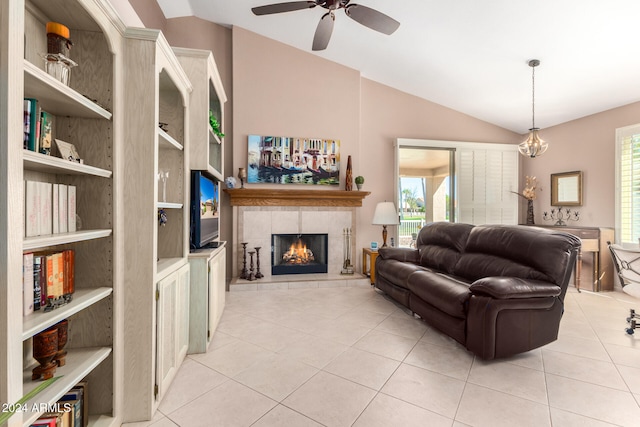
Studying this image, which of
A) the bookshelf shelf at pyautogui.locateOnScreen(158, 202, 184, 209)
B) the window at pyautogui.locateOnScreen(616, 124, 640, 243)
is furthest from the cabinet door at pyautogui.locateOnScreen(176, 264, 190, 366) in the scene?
the window at pyautogui.locateOnScreen(616, 124, 640, 243)

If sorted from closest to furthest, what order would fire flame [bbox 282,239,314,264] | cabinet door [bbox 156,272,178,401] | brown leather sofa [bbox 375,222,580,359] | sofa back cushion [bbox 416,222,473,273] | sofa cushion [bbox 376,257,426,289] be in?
cabinet door [bbox 156,272,178,401] → brown leather sofa [bbox 375,222,580,359] → sofa cushion [bbox 376,257,426,289] → sofa back cushion [bbox 416,222,473,273] → fire flame [bbox 282,239,314,264]

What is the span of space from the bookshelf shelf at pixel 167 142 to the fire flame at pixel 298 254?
275 centimetres

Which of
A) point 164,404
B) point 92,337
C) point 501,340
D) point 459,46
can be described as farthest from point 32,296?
point 459,46

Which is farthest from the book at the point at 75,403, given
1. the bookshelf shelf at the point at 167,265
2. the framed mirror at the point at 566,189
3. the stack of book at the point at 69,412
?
the framed mirror at the point at 566,189

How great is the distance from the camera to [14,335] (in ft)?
2.91

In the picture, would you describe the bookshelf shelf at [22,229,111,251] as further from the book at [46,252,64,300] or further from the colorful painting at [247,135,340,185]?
the colorful painting at [247,135,340,185]

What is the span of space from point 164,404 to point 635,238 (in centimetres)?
553

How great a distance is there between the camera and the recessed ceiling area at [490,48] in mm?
2875

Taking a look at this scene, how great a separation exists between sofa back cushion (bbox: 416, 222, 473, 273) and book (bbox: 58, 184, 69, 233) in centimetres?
332

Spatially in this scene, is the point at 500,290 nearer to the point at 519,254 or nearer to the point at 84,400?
the point at 519,254

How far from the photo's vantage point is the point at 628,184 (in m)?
3.97

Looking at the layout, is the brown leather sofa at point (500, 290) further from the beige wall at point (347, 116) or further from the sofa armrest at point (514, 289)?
the beige wall at point (347, 116)

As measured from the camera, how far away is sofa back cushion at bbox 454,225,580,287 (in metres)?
2.33

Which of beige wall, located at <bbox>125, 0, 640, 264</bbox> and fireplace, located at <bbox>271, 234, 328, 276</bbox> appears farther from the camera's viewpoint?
fireplace, located at <bbox>271, 234, 328, 276</bbox>
